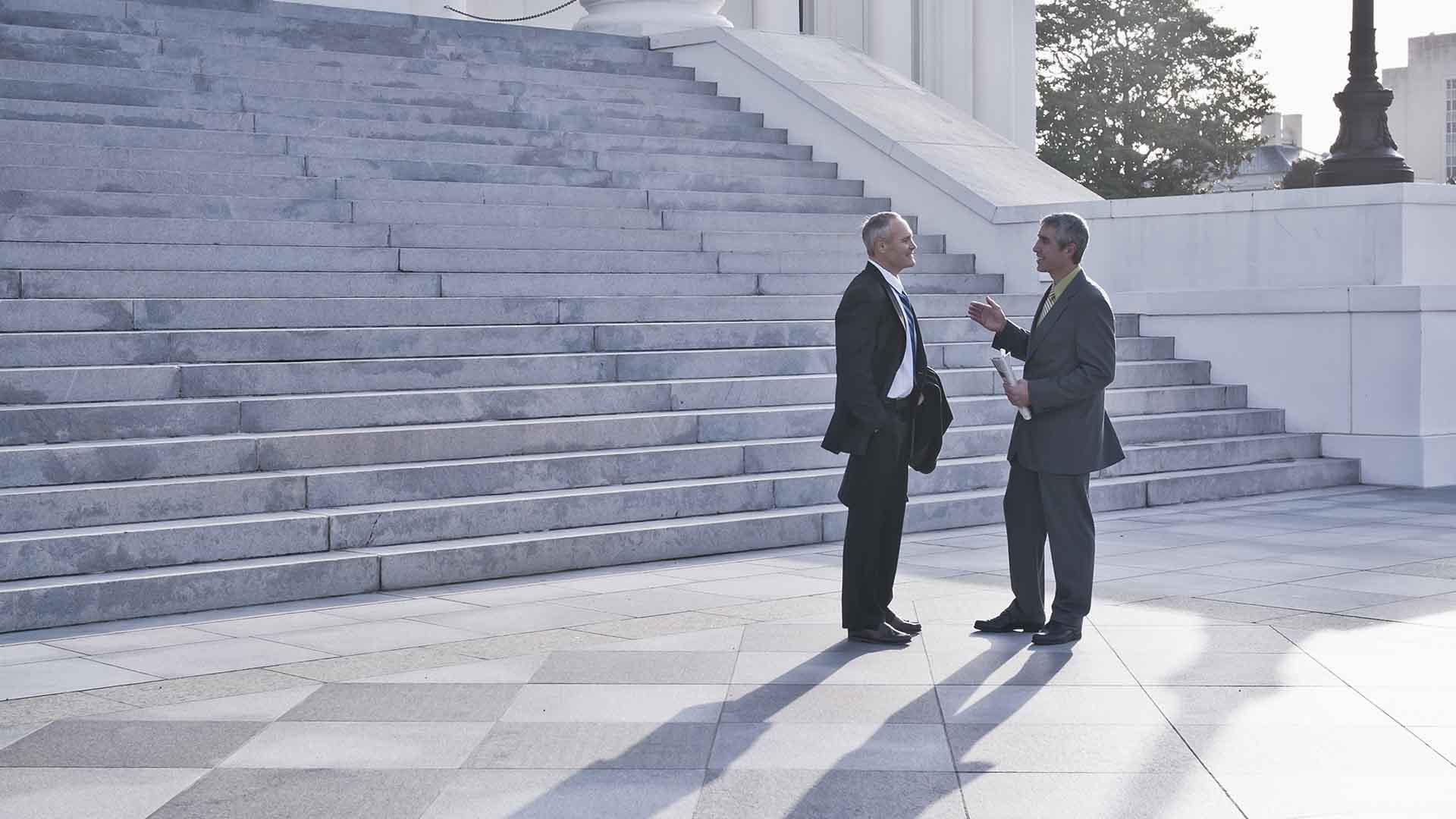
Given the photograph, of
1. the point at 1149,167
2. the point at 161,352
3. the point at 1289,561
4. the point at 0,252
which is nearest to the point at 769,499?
the point at 1289,561

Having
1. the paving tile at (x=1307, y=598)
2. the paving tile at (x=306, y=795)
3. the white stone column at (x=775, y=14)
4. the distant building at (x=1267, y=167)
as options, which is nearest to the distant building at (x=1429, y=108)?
the distant building at (x=1267, y=167)

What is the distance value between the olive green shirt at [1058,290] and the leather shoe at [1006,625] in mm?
1307

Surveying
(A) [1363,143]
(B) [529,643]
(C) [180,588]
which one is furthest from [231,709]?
(A) [1363,143]

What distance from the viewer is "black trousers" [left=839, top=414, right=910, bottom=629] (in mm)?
7363

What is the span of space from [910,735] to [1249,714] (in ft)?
4.11

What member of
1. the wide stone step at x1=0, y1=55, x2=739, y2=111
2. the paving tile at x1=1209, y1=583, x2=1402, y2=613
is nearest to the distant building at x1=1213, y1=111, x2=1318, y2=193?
the wide stone step at x1=0, y1=55, x2=739, y2=111

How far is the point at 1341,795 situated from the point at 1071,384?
247 cm

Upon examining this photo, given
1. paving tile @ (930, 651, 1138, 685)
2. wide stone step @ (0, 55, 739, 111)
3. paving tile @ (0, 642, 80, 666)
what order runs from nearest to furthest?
Result: paving tile @ (930, 651, 1138, 685)
paving tile @ (0, 642, 80, 666)
wide stone step @ (0, 55, 739, 111)

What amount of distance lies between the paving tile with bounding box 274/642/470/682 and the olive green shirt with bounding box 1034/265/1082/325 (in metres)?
2.87

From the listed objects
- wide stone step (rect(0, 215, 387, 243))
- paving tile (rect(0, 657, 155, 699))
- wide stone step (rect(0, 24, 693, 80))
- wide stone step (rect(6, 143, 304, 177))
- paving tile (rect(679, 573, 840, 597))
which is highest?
wide stone step (rect(0, 24, 693, 80))

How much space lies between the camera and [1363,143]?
1484 cm

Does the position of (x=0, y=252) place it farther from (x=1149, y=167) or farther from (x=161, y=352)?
(x=1149, y=167)

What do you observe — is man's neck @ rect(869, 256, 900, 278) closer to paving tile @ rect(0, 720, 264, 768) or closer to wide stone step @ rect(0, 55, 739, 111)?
paving tile @ rect(0, 720, 264, 768)

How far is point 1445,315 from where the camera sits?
524 inches
